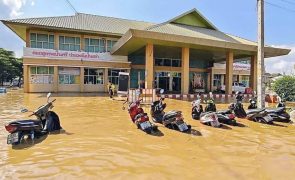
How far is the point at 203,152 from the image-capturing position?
5.85 metres

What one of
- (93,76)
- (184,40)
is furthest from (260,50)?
(93,76)

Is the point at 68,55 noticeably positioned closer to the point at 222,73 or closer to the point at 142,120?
the point at 142,120

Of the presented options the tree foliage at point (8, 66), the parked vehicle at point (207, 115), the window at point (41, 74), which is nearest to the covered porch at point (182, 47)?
the window at point (41, 74)

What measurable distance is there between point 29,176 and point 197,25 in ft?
85.8

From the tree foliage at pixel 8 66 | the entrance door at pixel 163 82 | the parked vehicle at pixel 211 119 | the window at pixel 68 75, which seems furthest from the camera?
the tree foliage at pixel 8 66

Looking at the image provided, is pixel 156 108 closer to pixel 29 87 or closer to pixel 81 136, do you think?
pixel 81 136

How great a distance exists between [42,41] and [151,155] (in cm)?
2302

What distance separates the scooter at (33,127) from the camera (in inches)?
237

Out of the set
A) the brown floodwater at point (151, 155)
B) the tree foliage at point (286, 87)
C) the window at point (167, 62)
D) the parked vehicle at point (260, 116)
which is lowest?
the brown floodwater at point (151, 155)

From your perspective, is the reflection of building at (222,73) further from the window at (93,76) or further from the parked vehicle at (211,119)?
the parked vehicle at (211,119)

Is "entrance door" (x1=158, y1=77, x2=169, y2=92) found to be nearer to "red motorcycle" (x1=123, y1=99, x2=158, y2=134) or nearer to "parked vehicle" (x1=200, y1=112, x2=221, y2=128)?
"parked vehicle" (x1=200, y1=112, x2=221, y2=128)

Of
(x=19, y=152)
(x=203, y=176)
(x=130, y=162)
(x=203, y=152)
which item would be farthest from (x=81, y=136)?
(x=203, y=176)

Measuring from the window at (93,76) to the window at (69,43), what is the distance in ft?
8.42

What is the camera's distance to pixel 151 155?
5.55 meters
